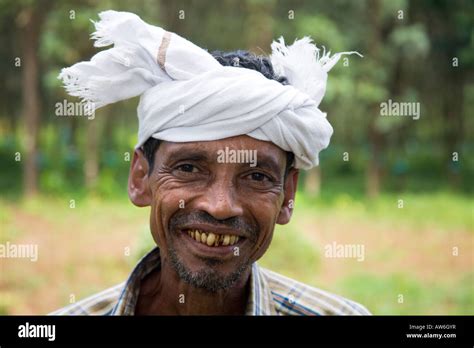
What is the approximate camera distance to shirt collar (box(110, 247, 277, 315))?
2332 millimetres

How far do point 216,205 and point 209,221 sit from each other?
58 mm

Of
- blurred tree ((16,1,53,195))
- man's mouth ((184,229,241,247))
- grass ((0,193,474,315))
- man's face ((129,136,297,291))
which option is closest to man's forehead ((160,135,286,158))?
man's face ((129,136,297,291))

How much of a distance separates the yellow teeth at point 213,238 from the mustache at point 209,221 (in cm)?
4

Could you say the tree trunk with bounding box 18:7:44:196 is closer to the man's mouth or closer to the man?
the man

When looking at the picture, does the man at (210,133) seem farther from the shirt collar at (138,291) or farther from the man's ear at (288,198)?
the shirt collar at (138,291)

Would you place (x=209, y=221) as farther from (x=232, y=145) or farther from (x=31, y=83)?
(x=31, y=83)

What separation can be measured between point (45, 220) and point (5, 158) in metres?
10.3

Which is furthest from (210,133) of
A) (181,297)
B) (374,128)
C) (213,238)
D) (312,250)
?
(374,128)

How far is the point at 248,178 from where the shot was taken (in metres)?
2.11

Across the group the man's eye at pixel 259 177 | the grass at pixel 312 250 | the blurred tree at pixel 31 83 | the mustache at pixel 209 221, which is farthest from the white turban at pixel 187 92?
the blurred tree at pixel 31 83

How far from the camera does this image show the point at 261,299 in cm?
238

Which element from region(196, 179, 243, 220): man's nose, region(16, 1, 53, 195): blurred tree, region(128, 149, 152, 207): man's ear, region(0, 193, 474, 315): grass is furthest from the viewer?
region(16, 1, 53, 195): blurred tree
